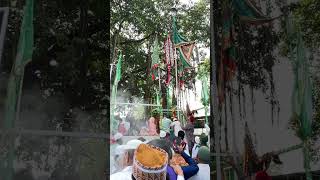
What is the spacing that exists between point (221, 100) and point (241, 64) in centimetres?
46

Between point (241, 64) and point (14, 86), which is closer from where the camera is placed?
point (14, 86)

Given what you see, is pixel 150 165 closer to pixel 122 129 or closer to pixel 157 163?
pixel 157 163

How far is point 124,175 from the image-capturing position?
744 cm

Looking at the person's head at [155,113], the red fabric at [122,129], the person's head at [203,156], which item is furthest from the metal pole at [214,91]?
the person's head at [155,113]

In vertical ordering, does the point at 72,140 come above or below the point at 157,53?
below

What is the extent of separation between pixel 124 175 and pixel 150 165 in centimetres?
59

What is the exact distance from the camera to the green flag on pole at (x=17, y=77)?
319 cm

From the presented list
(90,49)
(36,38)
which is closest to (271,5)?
(90,49)

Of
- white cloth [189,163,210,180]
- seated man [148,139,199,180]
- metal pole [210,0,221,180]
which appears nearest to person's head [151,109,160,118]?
seated man [148,139,199,180]

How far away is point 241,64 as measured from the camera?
5.02 meters

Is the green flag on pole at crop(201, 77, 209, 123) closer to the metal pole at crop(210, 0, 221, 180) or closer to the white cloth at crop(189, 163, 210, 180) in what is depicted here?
the white cloth at crop(189, 163, 210, 180)

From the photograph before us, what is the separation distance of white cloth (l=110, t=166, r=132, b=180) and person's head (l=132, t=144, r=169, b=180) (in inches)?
8.0

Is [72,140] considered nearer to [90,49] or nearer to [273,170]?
[90,49]

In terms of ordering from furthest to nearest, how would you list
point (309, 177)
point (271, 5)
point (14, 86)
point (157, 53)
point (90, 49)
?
point (157, 53)
point (271, 5)
point (309, 177)
point (90, 49)
point (14, 86)
